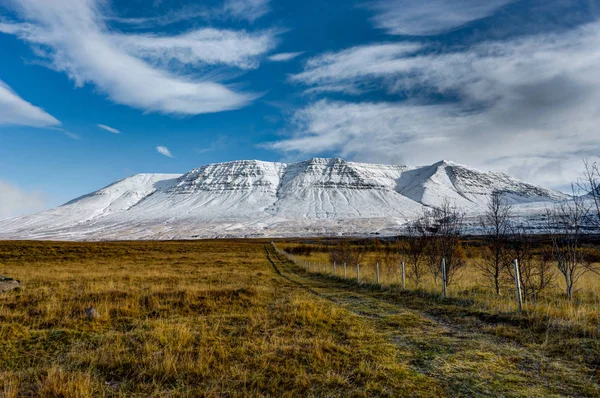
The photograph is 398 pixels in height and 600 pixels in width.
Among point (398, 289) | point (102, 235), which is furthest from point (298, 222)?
point (398, 289)

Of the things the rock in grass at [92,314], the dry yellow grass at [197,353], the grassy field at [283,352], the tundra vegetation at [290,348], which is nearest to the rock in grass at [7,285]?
the tundra vegetation at [290,348]

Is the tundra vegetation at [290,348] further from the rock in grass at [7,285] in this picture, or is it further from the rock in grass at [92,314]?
the rock in grass at [7,285]

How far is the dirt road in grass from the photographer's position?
209 inches

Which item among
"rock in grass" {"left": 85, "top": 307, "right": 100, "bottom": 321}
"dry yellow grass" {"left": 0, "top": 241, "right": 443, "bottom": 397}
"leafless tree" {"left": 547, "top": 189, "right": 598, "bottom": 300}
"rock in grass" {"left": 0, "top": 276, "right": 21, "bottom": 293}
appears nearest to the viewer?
"dry yellow grass" {"left": 0, "top": 241, "right": 443, "bottom": 397}

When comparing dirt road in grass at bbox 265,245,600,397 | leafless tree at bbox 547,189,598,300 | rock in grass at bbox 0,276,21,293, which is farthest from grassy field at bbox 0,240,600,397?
leafless tree at bbox 547,189,598,300

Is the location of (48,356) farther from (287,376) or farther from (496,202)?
(496,202)

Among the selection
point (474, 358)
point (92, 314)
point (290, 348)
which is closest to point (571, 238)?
point (474, 358)

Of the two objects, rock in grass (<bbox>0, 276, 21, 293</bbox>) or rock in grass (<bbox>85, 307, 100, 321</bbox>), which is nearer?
rock in grass (<bbox>85, 307, 100, 321</bbox>)

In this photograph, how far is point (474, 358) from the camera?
6.63 meters

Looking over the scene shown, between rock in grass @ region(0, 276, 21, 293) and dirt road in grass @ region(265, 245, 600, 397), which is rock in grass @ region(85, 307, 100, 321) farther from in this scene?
rock in grass @ region(0, 276, 21, 293)

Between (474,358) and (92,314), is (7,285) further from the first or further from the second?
(474,358)

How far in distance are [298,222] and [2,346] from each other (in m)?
179

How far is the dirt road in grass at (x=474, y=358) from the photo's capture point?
209 inches

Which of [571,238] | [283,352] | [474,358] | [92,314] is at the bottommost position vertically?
[474,358]
